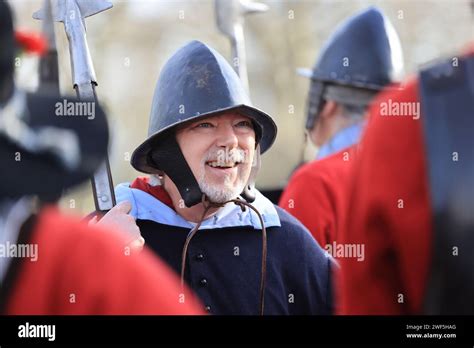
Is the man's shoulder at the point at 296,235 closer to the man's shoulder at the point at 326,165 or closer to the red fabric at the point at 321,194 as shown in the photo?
the red fabric at the point at 321,194

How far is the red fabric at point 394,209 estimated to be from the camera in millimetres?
1741

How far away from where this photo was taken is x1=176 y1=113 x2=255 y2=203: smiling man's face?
10.2 feet

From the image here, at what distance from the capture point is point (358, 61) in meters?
3.60

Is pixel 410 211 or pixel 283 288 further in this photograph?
pixel 283 288

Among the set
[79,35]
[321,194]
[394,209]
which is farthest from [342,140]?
[394,209]

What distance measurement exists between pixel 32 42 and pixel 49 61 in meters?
0.18

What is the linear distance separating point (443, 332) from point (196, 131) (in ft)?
2.87

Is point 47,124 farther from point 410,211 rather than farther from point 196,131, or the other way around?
point 196,131

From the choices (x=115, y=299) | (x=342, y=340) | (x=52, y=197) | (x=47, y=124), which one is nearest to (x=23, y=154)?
(x=52, y=197)

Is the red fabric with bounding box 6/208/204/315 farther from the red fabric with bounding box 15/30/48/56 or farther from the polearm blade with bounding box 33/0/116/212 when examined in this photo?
the polearm blade with bounding box 33/0/116/212

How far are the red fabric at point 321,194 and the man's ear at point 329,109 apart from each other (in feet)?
0.71

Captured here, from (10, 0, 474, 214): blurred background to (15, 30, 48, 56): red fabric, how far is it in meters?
0.03

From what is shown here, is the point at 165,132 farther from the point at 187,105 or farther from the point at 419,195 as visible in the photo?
the point at 419,195

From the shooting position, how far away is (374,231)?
180 cm
